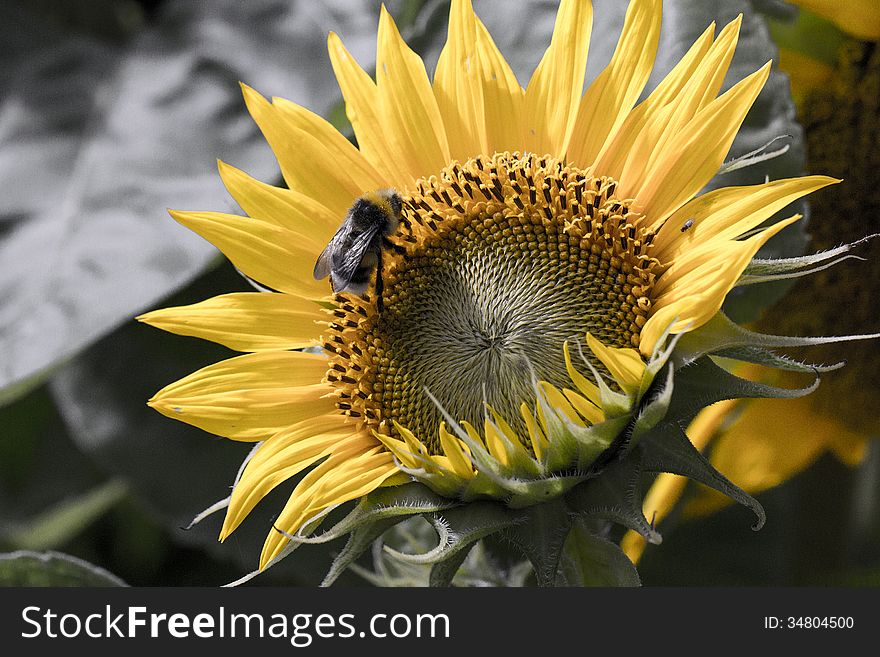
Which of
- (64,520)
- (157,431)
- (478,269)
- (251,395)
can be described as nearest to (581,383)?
(478,269)

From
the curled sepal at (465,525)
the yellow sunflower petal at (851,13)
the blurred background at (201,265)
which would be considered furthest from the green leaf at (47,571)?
the yellow sunflower petal at (851,13)

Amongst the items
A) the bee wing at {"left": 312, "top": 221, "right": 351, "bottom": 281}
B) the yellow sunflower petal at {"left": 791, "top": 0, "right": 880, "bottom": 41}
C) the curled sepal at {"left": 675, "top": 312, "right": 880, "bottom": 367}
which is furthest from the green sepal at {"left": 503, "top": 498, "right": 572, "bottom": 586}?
the yellow sunflower petal at {"left": 791, "top": 0, "right": 880, "bottom": 41}

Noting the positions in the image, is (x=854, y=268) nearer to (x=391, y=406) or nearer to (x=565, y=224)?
(x=565, y=224)

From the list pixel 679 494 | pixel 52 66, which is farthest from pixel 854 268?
pixel 52 66

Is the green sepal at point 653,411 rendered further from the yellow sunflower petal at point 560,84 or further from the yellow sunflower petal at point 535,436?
the yellow sunflower petal at point 560,84

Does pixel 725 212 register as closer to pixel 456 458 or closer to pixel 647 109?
pixel 647 109

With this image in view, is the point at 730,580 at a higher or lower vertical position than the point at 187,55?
lower
